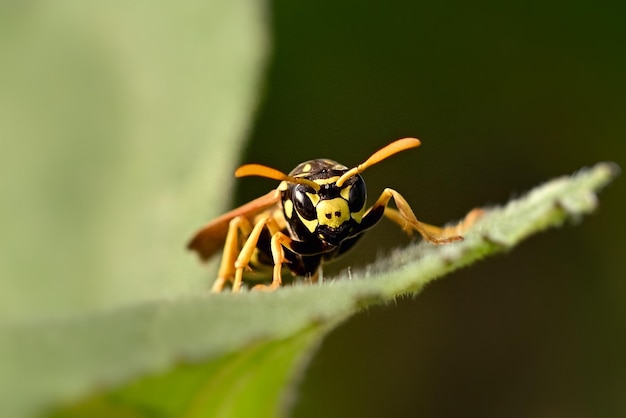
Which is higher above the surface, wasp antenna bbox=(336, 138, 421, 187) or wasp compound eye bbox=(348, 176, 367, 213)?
wasp antenna bbox=(336, 138, 421, 187)

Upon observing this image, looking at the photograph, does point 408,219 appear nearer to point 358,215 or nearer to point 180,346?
point 358,215

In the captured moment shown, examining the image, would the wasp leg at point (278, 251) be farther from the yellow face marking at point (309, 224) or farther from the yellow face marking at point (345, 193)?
the yellow face marking at point (345, 193)

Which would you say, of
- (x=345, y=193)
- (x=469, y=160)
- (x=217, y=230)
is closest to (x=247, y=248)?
(x=217, y=230)

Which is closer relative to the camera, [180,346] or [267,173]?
[180,346]

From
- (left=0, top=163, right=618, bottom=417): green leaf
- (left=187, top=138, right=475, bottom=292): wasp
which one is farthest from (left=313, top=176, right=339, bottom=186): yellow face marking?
(left=0, top=163, right=618, bottom=417): green leaf

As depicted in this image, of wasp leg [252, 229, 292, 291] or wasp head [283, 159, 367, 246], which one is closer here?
wasp leg [252, 229, 292, 291]

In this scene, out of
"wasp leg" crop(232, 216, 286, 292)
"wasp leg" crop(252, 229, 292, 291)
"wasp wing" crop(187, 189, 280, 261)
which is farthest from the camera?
"wasp wing" crop(187, 189, 280, 261)

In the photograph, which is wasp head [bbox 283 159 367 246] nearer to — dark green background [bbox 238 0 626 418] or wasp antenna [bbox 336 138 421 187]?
wasp antenna [bbox 336 138 421 187]
